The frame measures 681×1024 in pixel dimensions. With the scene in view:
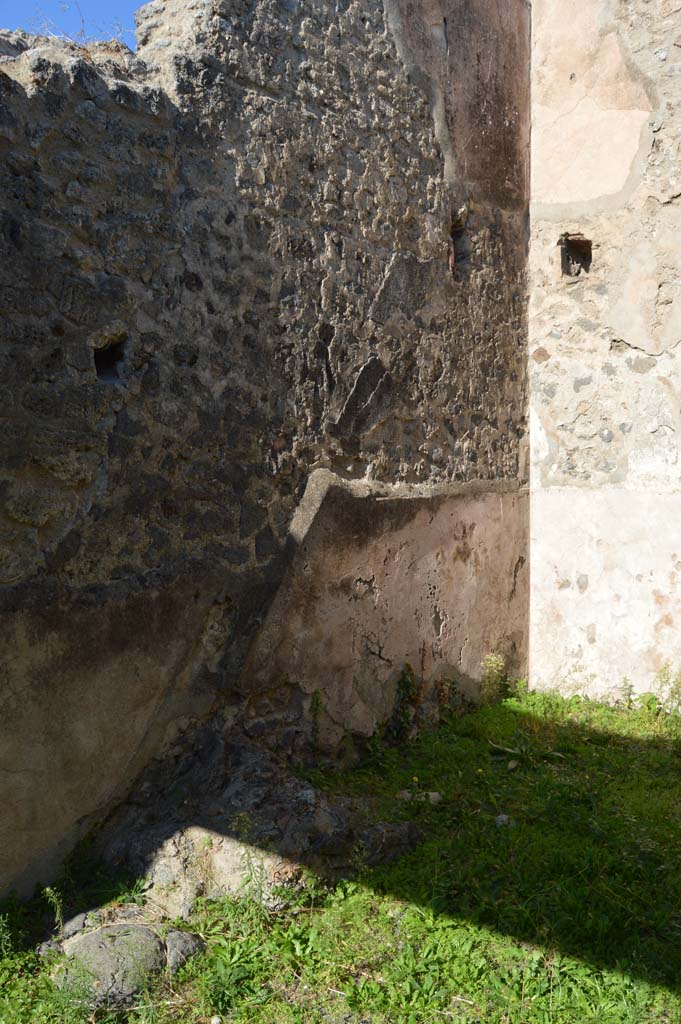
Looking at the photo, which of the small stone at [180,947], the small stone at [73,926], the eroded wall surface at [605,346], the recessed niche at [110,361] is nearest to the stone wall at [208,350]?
the recessed niche at [110,361]

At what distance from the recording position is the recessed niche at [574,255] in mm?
4555

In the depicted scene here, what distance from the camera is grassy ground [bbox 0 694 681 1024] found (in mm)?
2293

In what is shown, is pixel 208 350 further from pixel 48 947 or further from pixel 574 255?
pixel 574 255

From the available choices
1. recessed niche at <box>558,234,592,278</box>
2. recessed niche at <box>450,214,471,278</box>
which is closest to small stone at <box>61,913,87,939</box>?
recessed niche at <box>450,214,471,278</box>

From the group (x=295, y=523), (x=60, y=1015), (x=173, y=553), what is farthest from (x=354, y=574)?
(x=60, y=1015)

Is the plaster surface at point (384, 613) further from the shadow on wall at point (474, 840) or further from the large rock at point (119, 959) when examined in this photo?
the large rock at point (119, 959)

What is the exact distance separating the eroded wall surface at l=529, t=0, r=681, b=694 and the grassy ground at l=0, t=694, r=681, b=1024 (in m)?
1.07

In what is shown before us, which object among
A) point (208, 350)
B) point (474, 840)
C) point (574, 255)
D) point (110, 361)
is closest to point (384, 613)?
point (474, 840)

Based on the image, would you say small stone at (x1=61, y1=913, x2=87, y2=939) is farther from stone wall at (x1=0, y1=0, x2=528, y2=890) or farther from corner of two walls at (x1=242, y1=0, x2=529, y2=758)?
corner of two walls at (x1=242, y1=0, x2=529, y2=758)

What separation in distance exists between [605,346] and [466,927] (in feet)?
9.25

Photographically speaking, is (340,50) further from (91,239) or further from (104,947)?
(104,947)

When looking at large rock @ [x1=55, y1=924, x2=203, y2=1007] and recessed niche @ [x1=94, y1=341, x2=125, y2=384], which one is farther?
recessed niche @ [x1=94, y1=341, x2=125, y2=384]

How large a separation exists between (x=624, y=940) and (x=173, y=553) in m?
1.68

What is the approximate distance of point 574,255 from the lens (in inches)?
182
